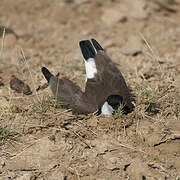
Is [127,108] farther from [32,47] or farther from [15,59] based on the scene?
[32,47]

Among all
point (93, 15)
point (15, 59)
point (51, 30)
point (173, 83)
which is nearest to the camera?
point (173, 83)

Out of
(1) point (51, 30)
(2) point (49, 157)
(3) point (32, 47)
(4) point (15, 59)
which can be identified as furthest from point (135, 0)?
(2) point (49, 157)

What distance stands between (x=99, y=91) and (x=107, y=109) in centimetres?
20

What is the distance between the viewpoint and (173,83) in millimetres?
3684

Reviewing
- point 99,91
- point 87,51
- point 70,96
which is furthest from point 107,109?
point 87,51

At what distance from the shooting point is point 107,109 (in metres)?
3.19

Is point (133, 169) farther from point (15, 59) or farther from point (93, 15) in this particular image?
point (93, 15)

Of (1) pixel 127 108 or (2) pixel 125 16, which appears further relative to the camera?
(2) pixel 125 16

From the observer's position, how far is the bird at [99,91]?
10.5ft

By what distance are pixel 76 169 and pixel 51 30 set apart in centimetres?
413

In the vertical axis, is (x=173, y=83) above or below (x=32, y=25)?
above

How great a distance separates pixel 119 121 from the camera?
318 cm

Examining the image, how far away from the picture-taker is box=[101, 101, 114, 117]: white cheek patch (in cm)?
317

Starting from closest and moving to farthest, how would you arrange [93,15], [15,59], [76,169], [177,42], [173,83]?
[76,169], [173,83], [15,59], [177,42], [93,15]
